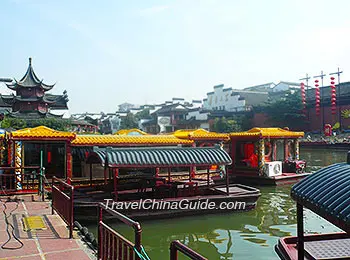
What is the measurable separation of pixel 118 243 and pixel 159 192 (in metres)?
7.33

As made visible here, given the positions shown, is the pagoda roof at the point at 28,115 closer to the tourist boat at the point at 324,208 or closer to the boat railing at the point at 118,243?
the boat railing at the point at 118,243

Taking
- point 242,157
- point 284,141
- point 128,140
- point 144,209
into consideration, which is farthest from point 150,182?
point 284,141

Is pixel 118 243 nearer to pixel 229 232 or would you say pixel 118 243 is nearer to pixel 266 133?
pixel 229 232

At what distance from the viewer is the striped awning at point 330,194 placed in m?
3.43

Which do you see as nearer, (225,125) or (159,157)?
(159,157)

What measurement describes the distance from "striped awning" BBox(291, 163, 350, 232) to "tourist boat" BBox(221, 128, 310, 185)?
1253 cm

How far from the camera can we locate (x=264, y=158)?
1828 centimetres

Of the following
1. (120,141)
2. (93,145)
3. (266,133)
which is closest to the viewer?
(93,145)

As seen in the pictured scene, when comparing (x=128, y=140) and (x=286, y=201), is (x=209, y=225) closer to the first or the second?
(x=286, y=201)

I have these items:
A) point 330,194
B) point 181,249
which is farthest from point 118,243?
point 330,194

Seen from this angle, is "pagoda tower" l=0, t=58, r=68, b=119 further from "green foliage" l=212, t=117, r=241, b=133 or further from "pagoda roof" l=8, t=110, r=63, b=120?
"green foliage" l=212, t=117, r=241, b=133

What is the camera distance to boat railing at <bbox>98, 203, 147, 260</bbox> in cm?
377

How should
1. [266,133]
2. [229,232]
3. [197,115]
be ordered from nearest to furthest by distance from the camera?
[229,232] → [266,133] → [197,115]

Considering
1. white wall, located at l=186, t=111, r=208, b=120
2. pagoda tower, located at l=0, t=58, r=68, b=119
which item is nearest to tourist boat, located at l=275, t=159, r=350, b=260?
pagoda tower, located at l=0, t=58, r=68, b=119
